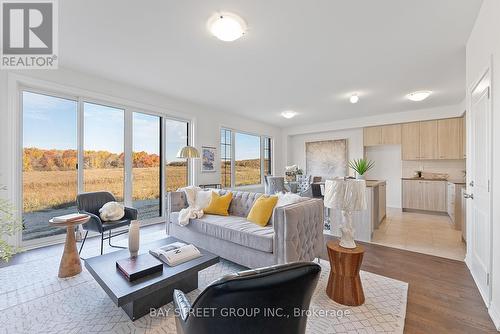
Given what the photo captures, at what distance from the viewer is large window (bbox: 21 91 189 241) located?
3252 millimetres

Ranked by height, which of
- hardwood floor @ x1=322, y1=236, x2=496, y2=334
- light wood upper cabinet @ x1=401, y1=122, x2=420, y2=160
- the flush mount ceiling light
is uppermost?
the flush mount ceiling light

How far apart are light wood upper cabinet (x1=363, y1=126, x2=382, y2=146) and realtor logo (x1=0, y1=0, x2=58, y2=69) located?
23.1 feet

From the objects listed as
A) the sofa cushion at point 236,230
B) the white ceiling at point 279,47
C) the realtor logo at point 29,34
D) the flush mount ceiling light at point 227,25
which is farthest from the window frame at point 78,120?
the flush mount ceiling light at point 227,25

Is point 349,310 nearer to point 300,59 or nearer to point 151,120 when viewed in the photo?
point 300,59

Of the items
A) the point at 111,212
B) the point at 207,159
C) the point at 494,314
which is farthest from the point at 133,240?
the point at 207,159

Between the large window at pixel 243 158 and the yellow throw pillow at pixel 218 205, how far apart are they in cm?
277

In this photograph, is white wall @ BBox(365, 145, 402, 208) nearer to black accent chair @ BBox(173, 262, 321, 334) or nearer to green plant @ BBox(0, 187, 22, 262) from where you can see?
black accent chair @ BBox(173, 262, 321, 334)

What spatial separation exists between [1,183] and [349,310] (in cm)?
438

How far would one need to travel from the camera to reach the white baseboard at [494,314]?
1.65 m

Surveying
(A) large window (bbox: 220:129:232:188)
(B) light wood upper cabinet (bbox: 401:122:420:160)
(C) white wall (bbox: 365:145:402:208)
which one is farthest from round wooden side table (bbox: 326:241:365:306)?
(C) white wall (bbox: 365:145:402:208)

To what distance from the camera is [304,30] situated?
2.44m

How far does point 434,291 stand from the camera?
6.96 ft

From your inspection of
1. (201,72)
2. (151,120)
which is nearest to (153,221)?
(151,120)

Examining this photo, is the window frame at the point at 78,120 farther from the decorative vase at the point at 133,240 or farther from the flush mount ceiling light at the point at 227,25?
the flush mount ceiling light at the point at 227,25
